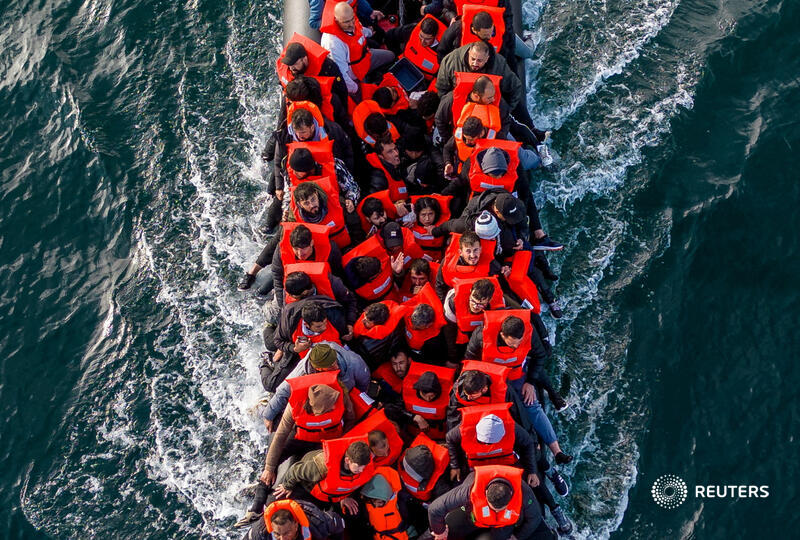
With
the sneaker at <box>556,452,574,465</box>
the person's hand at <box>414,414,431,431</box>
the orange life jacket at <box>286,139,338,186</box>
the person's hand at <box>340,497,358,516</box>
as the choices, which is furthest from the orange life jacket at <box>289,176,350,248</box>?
the sneaker at <box>556,452,574,465</box>

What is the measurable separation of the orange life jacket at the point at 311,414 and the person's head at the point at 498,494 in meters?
1.27

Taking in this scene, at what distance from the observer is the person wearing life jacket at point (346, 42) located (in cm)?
741

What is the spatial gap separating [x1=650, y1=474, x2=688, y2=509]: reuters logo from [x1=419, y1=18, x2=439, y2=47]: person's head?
503 cm

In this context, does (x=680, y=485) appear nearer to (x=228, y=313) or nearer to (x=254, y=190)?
(x=228, y=313)

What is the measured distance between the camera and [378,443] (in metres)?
5.48

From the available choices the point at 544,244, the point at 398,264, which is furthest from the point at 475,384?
the point at 544,244

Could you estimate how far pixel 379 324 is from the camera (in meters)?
6.15

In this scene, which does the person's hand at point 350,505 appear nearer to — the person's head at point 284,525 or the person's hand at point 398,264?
the person's head at point 284,525

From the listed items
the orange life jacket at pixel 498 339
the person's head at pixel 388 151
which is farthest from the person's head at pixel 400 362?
the person's head at pixel 388 151

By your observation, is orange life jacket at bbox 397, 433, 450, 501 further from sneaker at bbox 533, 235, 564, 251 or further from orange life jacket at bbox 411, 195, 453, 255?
sneaker at bbox 533, 235, 564, 251

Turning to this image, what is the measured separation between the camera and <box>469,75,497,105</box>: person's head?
6703 mm

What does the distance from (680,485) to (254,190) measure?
5643 mm

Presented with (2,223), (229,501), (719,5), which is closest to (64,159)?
(2,223)

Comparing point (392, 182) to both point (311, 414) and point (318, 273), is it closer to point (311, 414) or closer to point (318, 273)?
point (318, 273)
